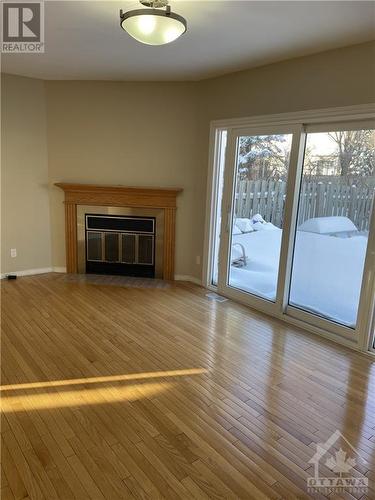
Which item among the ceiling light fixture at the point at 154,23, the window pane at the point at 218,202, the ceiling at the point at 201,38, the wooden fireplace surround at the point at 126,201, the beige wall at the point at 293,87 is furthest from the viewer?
the wooden fireplace surround at the point at 126,201

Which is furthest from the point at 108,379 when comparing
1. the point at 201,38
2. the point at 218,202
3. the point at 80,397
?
the point at 201,38

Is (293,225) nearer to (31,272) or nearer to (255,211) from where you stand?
(255,211)

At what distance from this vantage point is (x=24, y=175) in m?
4.88

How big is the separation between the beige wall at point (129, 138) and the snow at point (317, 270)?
1.03 meters

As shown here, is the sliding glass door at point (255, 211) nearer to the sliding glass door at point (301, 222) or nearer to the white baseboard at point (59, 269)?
the sliding glass door at point (301, 222)

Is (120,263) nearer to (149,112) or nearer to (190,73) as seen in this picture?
(149,112)

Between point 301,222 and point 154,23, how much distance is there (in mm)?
2280

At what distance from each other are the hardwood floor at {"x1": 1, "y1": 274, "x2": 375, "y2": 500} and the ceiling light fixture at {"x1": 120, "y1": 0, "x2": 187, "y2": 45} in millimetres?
2377

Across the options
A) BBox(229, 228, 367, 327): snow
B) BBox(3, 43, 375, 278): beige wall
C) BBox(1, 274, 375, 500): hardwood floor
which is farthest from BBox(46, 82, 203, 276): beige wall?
BBox(1, 274, 375, 500): hardwood floor

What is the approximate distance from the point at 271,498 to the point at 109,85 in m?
4.74

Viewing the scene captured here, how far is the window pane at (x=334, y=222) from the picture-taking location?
127 inches

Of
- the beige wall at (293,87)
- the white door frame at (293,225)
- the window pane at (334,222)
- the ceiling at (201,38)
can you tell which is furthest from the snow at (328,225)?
the ceiling at (201,38)

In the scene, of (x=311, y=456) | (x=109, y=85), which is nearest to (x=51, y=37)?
(x=109, y=85)

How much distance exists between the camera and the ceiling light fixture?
225 cm
